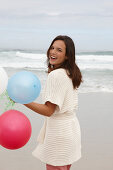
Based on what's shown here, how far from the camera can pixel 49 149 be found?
208 centimetres

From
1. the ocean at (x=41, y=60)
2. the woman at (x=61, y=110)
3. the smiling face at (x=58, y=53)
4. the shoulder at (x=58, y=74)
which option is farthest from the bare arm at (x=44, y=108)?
the ocean at (x=41, y=60)

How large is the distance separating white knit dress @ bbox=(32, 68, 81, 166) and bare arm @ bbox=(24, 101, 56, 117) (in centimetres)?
3

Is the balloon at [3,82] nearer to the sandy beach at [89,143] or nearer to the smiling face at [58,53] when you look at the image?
the smiling face at [58,53]

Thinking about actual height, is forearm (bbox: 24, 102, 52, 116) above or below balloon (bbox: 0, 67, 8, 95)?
below

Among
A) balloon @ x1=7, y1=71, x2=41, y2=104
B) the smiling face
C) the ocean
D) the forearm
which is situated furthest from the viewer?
the ocean

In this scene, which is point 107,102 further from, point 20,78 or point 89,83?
point 20,78

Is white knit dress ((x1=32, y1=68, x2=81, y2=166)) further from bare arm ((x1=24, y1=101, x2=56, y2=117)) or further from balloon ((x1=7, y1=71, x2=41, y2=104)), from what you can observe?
balloon ((x1=7, y1=71, x2=41, y2=104))

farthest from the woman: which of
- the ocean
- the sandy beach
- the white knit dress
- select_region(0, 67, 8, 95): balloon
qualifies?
the ocean

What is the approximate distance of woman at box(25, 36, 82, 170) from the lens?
1.99m

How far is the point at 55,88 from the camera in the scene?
1.97m

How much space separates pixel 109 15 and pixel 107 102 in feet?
44.6

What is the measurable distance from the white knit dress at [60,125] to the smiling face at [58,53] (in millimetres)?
92

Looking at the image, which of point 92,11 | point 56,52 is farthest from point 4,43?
point 56,52

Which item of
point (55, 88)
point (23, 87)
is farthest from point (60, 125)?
point (23, 87)
